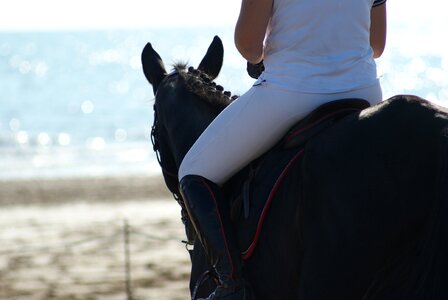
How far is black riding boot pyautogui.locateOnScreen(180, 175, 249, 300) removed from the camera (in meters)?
3.90

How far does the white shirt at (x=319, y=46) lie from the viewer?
375cm

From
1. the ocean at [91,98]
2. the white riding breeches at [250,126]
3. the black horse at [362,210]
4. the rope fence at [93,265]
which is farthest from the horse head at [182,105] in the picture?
the rope fence at [93,265]

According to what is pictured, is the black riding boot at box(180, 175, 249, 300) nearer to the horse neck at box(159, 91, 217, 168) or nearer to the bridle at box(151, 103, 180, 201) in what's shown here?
the horse neck at box(159, 91, 217, 168)

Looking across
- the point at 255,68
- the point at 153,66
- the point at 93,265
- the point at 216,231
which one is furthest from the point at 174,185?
the point at 93,265

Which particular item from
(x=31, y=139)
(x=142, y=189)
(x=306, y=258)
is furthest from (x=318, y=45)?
(x=31, y=139)

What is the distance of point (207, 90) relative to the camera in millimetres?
4590

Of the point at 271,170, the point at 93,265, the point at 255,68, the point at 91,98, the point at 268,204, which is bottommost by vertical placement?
the point at 91,98

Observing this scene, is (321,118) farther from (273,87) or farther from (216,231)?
(216,231)

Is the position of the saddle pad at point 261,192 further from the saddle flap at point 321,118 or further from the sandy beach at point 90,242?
the sandy beach at point 90,242

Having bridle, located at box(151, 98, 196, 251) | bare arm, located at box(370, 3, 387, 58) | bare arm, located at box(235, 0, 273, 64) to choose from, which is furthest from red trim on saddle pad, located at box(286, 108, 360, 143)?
bridle, located at box(151, 98, 196, 251)

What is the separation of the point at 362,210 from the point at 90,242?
1044 centimetres

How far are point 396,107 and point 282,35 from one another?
648 millimetres

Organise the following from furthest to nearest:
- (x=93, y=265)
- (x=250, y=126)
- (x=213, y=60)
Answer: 1. (x=93, y=265)
2. (x=213, y=60)
3. (x=250, y=126)

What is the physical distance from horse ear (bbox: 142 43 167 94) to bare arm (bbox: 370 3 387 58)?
1235 mm
